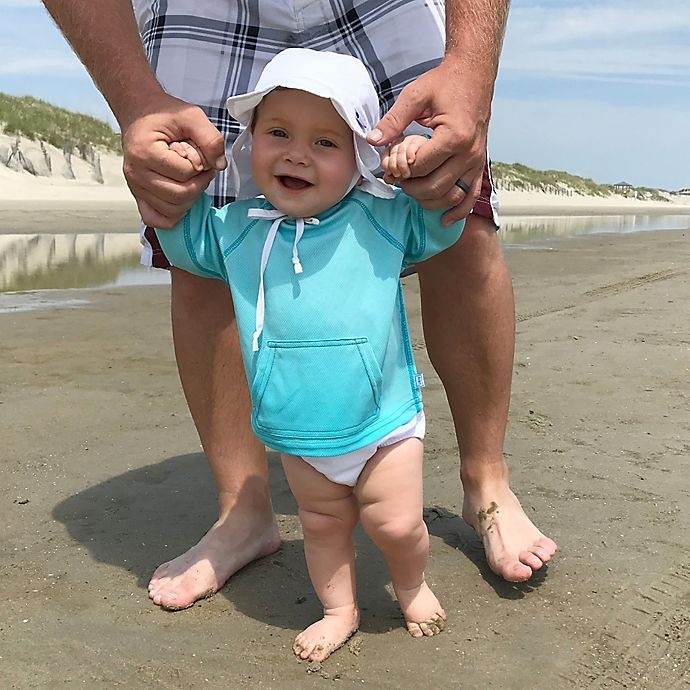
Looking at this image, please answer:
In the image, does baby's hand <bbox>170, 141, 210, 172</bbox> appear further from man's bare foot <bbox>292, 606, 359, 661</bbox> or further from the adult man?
man's bare foot <bbox>292, 606, 359, 661</bbox>

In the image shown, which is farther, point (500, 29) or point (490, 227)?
point (490, 227)

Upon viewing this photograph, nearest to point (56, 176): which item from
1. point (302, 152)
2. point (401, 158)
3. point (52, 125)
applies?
point (52, 125)

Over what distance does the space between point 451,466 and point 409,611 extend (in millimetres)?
974

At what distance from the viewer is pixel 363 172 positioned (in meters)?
1.65

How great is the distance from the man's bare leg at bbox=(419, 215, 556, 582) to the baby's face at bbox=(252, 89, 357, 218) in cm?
58

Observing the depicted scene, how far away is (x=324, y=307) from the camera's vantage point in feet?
5.26

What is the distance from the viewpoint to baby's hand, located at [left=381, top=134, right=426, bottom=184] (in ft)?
5.16

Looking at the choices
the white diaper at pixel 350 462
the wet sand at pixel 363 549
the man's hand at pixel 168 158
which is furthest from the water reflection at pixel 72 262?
the white diaper at pixel 350 462

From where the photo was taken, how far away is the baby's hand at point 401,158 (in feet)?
5.16

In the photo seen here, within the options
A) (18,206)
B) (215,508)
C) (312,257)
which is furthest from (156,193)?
(18,206)

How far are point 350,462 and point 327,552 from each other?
0.24 m

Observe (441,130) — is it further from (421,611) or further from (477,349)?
(421,611)

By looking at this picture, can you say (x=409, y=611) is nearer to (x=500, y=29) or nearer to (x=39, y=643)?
(x=39, y=643)

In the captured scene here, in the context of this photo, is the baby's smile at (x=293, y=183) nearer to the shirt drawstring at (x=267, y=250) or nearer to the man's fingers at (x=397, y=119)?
the shirt drawstring at (x=267, y=250)
